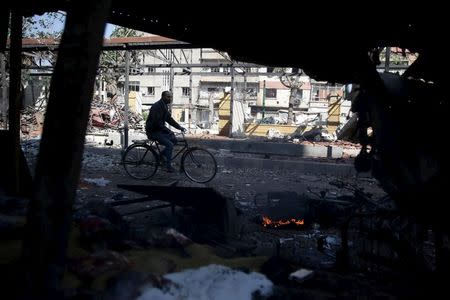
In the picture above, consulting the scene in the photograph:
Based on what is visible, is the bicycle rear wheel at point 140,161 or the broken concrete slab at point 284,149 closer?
the bicycle rear wheel at point 140,161

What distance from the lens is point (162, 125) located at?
987 cm

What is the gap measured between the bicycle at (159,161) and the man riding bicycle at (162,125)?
0.99 ft

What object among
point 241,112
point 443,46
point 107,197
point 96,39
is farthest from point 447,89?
point 241,112

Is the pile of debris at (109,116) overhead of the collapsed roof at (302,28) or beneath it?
beneath

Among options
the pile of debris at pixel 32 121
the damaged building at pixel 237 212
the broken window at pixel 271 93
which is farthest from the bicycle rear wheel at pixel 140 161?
the broken window at pixel 271 93

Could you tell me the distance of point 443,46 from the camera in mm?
3996

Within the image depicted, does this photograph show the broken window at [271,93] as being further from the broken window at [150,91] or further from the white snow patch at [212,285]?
the white snow patch at [212,285]

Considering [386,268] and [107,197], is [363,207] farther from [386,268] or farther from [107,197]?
[107,197]

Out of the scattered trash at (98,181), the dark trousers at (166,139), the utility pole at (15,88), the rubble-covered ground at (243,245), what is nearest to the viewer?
the rubble-covered ground at (243,245)

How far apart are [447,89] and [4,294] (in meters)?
4.38

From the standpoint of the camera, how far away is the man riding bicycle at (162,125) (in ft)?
32.0

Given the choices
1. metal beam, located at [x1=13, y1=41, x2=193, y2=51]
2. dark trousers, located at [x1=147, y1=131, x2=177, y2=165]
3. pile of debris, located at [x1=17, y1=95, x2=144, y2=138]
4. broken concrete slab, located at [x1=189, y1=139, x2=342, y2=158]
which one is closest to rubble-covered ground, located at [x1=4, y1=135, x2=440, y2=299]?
dark trousers, located at [x1=147, y1=131, x2=177, y2=165]

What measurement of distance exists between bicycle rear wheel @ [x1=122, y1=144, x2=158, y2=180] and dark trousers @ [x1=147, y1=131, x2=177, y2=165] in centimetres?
44

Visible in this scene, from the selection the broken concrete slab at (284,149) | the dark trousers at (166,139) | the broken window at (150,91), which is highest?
the broken window at (150,91)
